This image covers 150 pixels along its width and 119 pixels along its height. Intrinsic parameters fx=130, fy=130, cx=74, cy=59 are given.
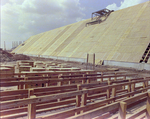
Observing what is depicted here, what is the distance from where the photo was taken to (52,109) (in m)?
→ 4.73

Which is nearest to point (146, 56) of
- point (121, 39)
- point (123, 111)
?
point (121, 39)

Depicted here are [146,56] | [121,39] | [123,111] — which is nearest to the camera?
[123,111]

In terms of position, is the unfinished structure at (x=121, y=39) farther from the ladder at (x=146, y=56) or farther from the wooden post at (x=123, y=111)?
the wooden post at (x=123, y=111)

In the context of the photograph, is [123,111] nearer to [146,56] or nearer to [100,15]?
[146,56]

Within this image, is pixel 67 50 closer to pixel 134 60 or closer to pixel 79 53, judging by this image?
pixel 79 53

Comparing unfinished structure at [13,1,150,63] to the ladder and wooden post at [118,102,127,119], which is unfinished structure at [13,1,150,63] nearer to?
the ladder

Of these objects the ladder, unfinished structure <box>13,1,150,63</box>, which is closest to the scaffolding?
unfinished structure <box>13,1,150,63</box>

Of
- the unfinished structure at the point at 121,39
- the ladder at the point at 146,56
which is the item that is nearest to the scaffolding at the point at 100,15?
the unfinished structure at the point at 121,39

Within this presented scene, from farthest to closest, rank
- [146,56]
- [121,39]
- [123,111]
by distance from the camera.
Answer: [121,39] → [146,56] → [123,111]

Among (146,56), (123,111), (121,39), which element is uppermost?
(121,39)

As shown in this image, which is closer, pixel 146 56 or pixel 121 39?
pixel 146 56

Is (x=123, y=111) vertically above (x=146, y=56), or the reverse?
(x=146, y=56)

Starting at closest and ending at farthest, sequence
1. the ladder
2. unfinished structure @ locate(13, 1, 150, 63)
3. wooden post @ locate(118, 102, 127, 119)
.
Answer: wooden post @ locate(118, 102, 127, 119)
the ladder
unfinished structure @ locate(13, 1, 150, 63)

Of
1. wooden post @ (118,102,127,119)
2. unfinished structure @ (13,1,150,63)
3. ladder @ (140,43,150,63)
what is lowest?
wooden post @ (118,102,127,119)
